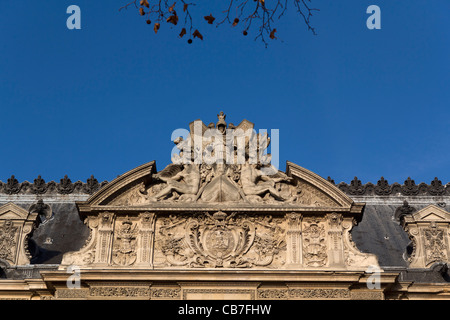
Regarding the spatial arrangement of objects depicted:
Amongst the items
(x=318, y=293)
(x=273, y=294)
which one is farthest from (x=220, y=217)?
(x=318, y=293)

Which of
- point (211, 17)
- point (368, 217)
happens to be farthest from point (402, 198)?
point (211, 17)

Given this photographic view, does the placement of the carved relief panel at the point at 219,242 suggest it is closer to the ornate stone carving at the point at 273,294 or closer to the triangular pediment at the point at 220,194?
the triangular pediment at the point at 220,194

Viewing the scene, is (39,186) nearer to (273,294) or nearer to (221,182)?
(221,182)

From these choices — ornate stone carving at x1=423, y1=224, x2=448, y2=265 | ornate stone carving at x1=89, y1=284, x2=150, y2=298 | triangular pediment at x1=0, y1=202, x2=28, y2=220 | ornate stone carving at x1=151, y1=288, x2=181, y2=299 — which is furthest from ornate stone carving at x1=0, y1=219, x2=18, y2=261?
ornate stone carving at x1=423, y1=224, x2=448, y2=265

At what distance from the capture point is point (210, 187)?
1034 inches

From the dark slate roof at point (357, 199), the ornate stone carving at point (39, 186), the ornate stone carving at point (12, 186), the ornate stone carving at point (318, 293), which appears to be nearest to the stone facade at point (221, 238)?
the ornate stone carving at point (318, 293)

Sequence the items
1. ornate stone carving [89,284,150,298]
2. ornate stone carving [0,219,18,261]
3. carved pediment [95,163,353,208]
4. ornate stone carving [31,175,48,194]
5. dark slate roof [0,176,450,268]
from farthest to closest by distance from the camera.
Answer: ornate stone carving [31,175,48,194] → dark slate roof [0,176,450,268] → ornate stone carving [0,219,18,261] → carved pediment [95,163,353,208] → ornate stone carving [89,284,150,298]

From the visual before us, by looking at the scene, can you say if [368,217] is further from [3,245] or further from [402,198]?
[3,245]

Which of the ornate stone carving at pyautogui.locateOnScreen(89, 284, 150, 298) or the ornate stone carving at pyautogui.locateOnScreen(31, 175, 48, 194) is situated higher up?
the ornate stone carving at pyautogui.locateOnScreen(31, 175, 48, 194)

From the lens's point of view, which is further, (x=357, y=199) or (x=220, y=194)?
(x=357, y=199)

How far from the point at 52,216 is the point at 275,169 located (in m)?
8.48

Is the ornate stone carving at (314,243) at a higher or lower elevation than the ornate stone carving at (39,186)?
lower

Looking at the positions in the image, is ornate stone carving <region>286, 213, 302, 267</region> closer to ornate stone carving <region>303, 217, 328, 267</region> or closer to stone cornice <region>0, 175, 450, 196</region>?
ornate stone carving <region>303, 217, 328, 267</region>
